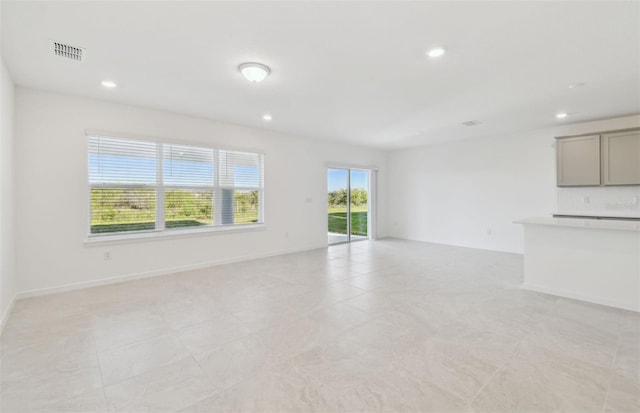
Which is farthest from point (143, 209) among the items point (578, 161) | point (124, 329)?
point (578, 161)

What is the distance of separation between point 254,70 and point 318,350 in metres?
2.75

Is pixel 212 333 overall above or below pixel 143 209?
below

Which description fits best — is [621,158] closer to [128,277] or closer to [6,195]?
[128,277]

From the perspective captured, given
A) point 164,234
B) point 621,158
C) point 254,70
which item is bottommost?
point 164,234

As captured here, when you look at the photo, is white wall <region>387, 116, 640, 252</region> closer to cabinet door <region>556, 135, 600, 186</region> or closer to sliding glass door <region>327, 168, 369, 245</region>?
cabinet door <region>556, 135, 600, 186</region>

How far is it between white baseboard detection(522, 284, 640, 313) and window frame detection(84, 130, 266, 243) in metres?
4.64

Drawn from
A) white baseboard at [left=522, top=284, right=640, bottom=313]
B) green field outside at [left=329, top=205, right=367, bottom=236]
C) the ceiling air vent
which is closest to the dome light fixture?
the ceiling air vent

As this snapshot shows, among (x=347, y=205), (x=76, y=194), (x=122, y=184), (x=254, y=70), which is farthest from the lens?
(x=347, y=205)

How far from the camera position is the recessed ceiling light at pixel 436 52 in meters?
2.67

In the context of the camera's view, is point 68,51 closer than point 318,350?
No

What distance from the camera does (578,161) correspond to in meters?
5.23

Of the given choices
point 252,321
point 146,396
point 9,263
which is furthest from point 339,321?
point 9,263

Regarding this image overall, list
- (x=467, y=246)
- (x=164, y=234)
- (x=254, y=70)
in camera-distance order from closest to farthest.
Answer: (x=254, y=70) < (x=164, y=234) < (x=467, y=246)

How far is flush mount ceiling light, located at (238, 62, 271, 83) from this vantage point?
9.74ft
